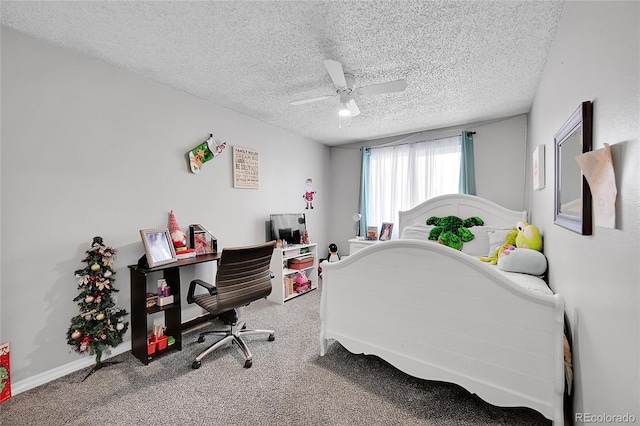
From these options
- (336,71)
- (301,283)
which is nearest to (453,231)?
(301,283)

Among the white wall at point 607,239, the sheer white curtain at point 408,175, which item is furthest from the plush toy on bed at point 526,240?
the sheer white curtain at point 408,175

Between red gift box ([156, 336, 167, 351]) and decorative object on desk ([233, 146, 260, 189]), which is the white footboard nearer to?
red gift box ([156, 336, 167, 351])

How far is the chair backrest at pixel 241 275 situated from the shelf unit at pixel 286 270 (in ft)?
3.66

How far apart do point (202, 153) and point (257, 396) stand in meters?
2.36

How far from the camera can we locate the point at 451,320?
157cm

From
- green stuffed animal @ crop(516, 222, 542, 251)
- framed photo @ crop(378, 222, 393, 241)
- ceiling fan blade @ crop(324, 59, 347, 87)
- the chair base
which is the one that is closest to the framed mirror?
green stuffed animal @ crop(516, 222, 542, 251)

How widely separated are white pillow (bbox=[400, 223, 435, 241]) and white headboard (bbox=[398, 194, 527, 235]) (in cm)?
19

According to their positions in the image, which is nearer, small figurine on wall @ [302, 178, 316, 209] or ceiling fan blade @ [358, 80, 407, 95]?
ceiling fan blade @ [358, 80, 407, 95]

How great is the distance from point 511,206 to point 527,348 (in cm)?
281

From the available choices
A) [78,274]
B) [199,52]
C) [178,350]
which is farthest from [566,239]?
[78,274]

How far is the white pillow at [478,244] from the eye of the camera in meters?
3.14

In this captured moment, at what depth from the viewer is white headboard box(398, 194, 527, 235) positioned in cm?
326

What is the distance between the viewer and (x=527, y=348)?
4.48ft

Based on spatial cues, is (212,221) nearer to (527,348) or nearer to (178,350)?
(178,350)
